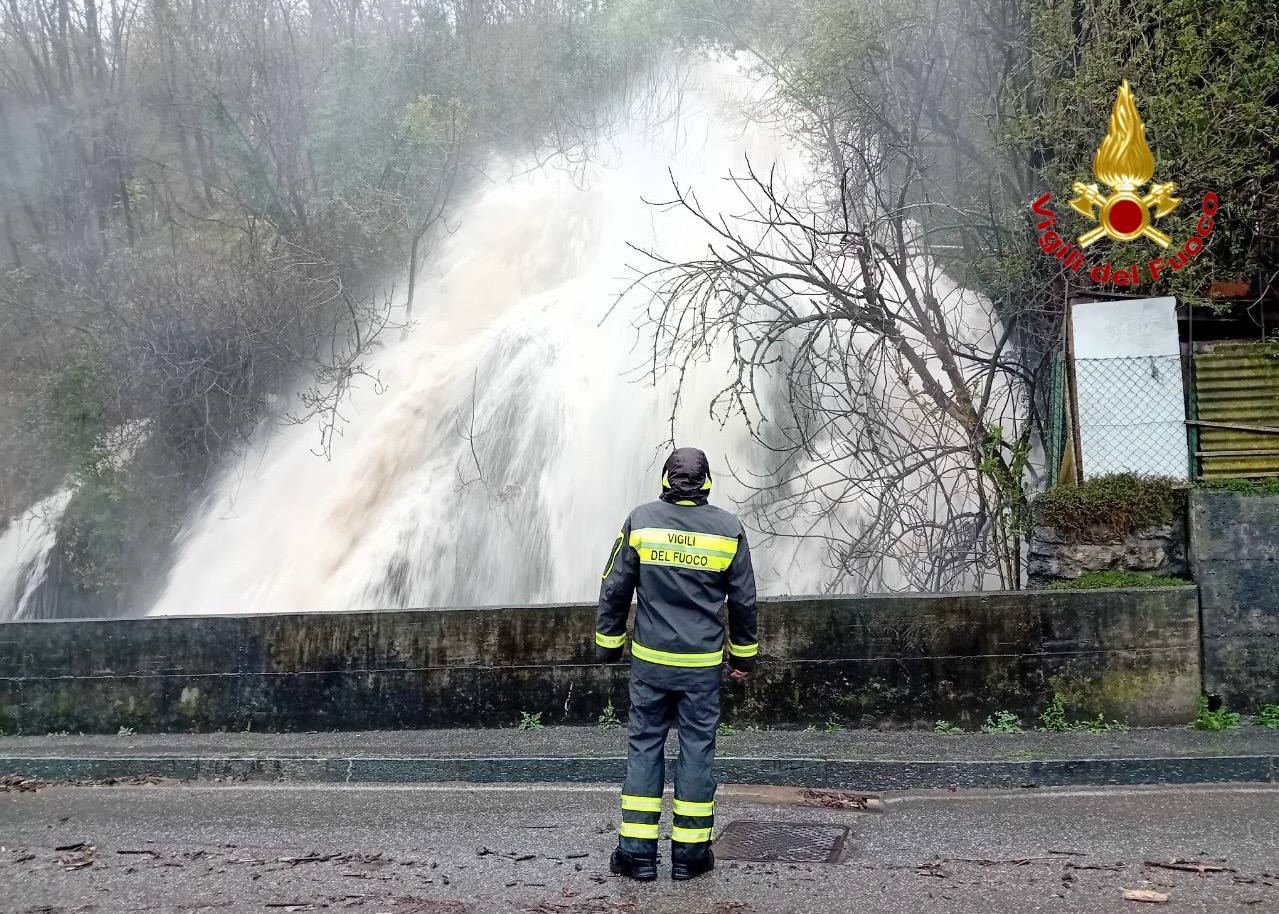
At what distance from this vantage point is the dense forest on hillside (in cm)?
994

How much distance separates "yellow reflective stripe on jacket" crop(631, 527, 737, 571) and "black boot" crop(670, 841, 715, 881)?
3.68ft

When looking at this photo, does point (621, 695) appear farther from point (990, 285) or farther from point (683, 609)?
point (990, 285)

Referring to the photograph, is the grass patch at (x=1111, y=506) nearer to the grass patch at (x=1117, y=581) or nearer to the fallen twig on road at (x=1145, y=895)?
the grass patch at (x=1117, y=581)

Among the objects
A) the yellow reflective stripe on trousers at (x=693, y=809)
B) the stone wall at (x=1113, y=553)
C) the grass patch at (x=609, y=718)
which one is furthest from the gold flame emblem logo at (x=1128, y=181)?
the yellow reflective stripe on trousers at (x=693, y=809)

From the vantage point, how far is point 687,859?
4.80 meters

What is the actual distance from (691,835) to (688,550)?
3.78 feet

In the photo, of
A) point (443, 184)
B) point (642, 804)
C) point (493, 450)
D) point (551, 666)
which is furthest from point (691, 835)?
point (443, 184)

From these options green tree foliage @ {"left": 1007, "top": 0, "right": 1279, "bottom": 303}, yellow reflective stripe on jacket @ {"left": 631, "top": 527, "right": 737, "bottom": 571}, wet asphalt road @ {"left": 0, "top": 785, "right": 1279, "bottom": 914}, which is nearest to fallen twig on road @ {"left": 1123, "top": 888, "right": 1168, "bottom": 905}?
wet asphalt road @ {"left": 0, "top": 785, "right": 1279, "bottom": 914}

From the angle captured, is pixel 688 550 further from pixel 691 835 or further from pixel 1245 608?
pixel 1245 608

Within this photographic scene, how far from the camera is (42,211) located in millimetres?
27016

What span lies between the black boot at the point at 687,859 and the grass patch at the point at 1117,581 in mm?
3732

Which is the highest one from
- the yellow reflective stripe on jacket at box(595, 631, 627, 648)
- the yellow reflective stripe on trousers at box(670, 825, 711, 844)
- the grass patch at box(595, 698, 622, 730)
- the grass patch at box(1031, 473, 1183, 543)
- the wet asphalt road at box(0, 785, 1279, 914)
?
the grass patch at box(1031, 473, 1183, 543)

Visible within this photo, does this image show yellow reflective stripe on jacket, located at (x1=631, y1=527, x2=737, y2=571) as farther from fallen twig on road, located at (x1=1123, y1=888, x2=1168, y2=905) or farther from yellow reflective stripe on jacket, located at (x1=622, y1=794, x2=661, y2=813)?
fallen twig on road, located at (x1=1123, y1=888, x2=1168, y2=905)

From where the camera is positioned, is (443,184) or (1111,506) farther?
(443,184)
